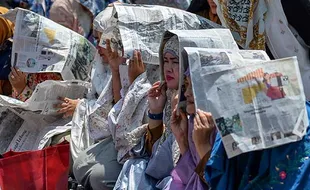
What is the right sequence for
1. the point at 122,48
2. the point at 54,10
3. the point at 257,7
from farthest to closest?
the point at 54,10
the point at 122,48
the point at 257,7

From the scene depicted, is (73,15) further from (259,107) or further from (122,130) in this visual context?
(259,107)

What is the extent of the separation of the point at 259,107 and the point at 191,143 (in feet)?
1.98

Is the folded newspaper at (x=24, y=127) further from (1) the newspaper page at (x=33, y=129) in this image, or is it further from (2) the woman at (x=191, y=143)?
(2) the woman at (x=191, y=143)

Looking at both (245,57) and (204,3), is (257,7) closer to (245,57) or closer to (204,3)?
(204,3)

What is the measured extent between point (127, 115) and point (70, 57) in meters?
0.83

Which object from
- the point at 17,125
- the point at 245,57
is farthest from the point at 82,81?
the point at 245,57

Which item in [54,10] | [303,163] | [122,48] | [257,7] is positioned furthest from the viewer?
[54,10]

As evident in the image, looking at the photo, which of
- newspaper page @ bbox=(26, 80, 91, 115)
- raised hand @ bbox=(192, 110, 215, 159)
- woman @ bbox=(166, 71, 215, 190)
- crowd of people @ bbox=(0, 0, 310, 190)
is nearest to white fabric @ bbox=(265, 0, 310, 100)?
crowd of people @ bbox=(0, 0, 310, 190)

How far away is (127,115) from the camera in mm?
3270

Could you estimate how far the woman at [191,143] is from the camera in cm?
234

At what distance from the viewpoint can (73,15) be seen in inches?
191

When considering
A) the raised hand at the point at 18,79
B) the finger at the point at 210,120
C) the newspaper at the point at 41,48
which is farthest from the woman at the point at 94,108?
the finger at the point at 210,120

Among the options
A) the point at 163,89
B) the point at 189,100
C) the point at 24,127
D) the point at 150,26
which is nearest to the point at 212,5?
the point at 150,26

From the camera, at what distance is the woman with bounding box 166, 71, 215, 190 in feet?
7.67
